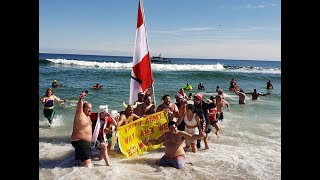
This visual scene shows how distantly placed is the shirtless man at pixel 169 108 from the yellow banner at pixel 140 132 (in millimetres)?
480

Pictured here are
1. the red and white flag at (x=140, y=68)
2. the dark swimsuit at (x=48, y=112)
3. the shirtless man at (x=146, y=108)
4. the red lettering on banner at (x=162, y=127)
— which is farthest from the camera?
the dark swimsuit at (x=48, y=112)

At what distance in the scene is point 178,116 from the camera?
28.2 feet

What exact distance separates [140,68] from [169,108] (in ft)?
Answer: 6.73

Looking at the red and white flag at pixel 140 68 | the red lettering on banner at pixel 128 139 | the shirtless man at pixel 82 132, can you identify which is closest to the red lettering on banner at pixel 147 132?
the red lettering on banner at pixel 128 139

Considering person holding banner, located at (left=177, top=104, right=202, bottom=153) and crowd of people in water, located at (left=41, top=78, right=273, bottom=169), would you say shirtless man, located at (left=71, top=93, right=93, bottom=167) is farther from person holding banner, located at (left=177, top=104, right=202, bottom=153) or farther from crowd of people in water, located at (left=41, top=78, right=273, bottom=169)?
person holding banner, located at (left=177, top=104, right=202, bottom=153)

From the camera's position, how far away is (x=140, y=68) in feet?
32.3

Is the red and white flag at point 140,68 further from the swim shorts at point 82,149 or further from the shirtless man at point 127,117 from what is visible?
the swim shorts at point 82,149

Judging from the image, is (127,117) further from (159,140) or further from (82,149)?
(82,149)

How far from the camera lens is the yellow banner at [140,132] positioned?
7.29 meters

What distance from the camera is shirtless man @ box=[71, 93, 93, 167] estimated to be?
6.37 metres
